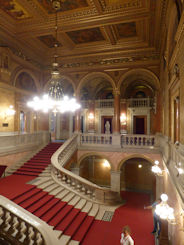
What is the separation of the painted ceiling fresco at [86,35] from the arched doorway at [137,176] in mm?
9644

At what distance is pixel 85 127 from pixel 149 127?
229 inches

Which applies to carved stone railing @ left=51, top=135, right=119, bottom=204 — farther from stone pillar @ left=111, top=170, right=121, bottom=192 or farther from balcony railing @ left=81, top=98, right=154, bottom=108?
balcony railing @ left=81, top=98, right=154, bottom=108

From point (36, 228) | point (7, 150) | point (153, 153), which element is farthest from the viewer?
point (153, 153)

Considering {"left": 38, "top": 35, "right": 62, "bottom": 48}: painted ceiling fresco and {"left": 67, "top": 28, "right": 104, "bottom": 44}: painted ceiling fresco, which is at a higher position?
{"left": 38, "top": 35, "right": 62, "bottom": 48}: painted ceiling fresco

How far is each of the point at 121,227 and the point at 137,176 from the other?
795 centimetres

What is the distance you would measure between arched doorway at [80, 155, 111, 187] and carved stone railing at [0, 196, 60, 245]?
1103 centimetres

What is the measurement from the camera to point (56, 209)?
20.1ft

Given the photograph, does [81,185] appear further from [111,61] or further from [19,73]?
[111,61]

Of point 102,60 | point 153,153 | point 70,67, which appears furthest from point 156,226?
point 70,67

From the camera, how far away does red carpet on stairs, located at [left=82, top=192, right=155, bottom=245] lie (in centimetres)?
589

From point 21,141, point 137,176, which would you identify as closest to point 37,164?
point 21,141

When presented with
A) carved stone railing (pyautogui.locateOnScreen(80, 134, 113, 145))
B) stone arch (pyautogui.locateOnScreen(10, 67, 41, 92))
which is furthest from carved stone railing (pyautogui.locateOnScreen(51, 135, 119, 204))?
stone arch (pyautogui.locateOnScreen(10, 67, 41, 92))

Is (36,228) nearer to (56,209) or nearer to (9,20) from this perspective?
(56,209)

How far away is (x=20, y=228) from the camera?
4254 millimetres
